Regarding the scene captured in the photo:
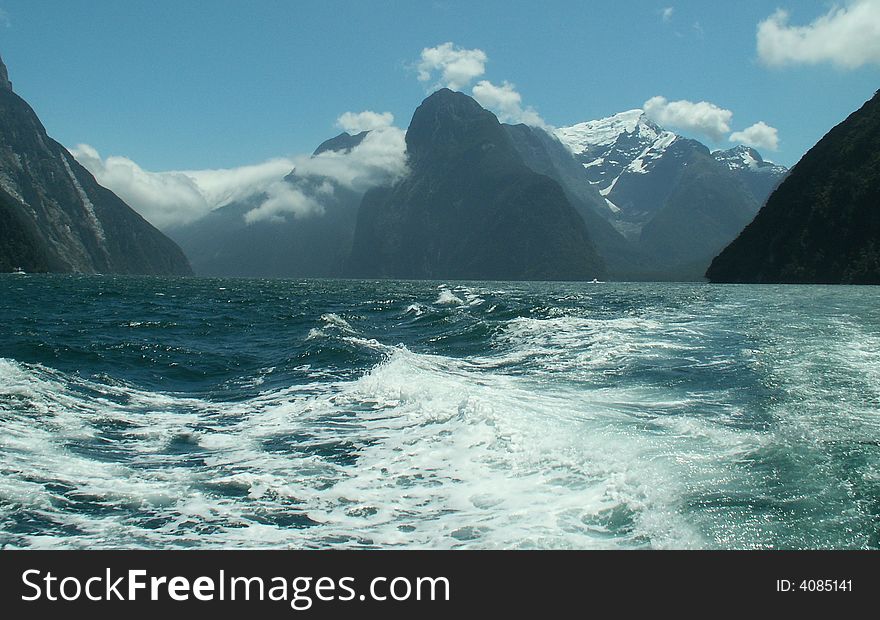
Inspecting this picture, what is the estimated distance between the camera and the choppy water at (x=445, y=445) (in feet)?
28.0

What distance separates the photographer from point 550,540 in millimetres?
8086

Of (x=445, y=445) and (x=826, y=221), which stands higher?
(x=826, y=221)

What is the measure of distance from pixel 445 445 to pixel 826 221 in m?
131

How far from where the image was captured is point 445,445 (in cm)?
1307

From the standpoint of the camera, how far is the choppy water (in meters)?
8.54

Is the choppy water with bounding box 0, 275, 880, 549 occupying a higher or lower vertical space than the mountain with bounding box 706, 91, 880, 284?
lower

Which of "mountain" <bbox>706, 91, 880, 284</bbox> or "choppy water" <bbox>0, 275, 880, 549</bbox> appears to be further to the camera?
"mountain" <bbox>706, 91, 880, 284</bbox>

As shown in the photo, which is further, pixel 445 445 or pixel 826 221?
pixel 826 221

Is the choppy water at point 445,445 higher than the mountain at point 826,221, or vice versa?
the mountain at point 826,221

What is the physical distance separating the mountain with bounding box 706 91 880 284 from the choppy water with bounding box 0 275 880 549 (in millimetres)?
103403

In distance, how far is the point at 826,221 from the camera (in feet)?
392

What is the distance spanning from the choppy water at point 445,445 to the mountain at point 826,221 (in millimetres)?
103403

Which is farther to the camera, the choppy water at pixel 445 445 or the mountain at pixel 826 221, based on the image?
the mountain at pixel 826 221
